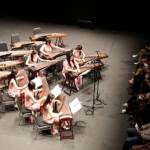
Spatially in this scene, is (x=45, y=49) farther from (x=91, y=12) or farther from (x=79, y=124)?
(x=91, y=12)

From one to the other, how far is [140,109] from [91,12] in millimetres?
8280

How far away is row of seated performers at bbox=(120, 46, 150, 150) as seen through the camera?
17.6ft

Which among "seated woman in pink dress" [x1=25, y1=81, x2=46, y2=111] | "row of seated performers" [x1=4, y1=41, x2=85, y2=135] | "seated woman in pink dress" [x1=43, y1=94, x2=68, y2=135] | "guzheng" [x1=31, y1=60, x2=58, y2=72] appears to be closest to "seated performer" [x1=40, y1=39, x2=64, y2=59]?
"guzheng" [x1=31, y1=60, x2=58, y2=72]

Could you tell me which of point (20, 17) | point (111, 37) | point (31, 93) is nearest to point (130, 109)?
point (31, 93)

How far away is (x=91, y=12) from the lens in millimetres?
13141

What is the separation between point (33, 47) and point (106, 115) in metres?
4.70

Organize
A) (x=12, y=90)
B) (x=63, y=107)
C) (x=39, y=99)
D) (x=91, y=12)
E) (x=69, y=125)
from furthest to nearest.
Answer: (x=91, y=12)
(x=12, y=90)
(x=69, y=125)
(x=39, y=99)
(x=63, y=107)

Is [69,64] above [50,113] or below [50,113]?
above

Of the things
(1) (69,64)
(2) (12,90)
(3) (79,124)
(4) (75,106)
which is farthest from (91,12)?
(4) (75,106)

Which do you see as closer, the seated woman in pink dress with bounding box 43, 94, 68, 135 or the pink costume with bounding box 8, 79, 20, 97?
the seated woman in pink dress with bounding box 43, 94, 68, 135

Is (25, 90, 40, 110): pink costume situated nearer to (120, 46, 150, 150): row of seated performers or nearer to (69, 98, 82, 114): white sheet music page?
(69, 98, 82, 114): white sheet music page

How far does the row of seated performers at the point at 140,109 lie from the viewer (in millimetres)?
5367

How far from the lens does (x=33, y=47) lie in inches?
399

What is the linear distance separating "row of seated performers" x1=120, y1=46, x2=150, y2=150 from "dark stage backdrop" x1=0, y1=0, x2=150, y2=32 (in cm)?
429
